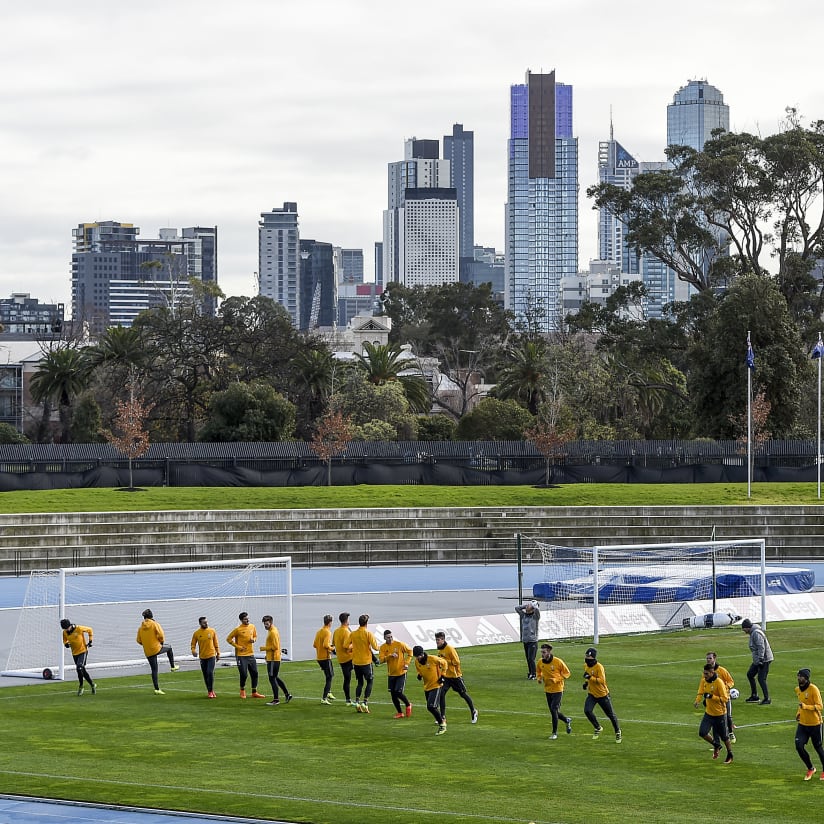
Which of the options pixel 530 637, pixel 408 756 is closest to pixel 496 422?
pixel 530 637

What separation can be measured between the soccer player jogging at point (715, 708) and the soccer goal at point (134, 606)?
12658 mm

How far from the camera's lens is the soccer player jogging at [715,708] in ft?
60.1

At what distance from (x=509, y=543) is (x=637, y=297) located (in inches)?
1625

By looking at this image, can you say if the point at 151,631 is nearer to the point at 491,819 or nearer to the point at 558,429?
the point at 491,819

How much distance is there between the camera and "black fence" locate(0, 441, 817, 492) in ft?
188

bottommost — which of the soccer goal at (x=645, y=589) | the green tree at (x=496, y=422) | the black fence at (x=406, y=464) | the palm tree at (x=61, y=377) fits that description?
the soccer goal at (x=645, y=589)

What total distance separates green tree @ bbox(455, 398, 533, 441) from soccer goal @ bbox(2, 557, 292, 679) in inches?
1136

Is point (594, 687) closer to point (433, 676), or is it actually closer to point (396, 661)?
point (433, 676)

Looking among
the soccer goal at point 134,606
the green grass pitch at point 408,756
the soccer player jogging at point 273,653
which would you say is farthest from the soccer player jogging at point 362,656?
the soccer goal at point 134,606

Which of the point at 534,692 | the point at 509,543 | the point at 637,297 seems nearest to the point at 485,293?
the point at 637,297

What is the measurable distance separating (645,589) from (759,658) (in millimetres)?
14876

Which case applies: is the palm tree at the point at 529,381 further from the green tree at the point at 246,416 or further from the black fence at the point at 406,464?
the black fence at the point at 406,464

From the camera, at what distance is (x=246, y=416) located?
225 feet

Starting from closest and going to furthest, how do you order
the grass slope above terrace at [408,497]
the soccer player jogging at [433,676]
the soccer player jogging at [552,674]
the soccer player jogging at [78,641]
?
the soccer player jogging at [552,674] < the soccer player jogging at [433,676] < the soccer player jogging at [78,641] < the grass slope above terrace at [408,497]
